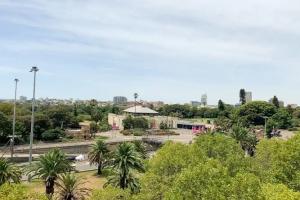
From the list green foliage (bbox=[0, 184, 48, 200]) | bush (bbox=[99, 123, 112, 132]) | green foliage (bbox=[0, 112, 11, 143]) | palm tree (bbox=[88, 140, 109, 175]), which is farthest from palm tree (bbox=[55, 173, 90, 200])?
bush (bbox=[99, 123, 112, 132])

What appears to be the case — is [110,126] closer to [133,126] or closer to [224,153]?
[133,126]

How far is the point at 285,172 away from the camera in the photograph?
42.2 meters

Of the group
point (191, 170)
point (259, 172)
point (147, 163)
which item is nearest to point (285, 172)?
point (259, 172)

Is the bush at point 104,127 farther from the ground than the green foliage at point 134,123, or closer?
closer

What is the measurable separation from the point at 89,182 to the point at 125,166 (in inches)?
575

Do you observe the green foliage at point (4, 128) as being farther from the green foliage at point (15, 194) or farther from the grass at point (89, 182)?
the green foliage at point (15, 194)

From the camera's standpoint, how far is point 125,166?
52.0 meters

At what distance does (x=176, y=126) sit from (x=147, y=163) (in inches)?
5334

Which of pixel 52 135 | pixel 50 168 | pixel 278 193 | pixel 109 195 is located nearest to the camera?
pixel 278 193

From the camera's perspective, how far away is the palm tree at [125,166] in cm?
5138

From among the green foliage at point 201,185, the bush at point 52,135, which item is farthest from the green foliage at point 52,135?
the green foliage at point 201,185

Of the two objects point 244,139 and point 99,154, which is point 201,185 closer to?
point 99,154

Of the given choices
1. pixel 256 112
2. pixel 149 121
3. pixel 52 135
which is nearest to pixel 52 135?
pixel 52 135

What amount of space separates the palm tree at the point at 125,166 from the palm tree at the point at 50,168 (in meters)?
6.65
